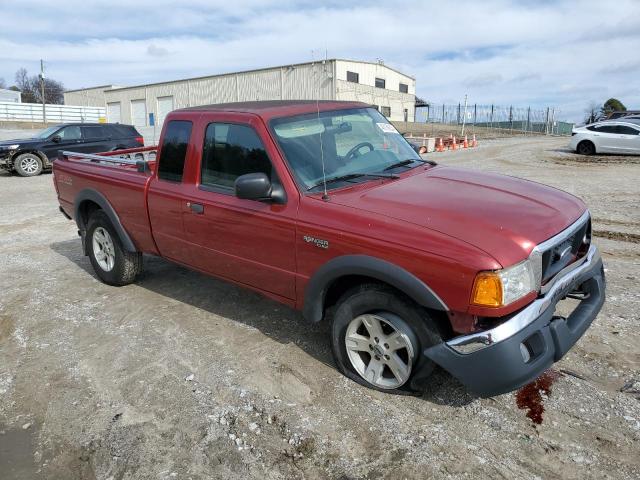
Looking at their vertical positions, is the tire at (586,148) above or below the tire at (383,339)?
above

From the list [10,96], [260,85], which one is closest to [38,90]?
[10,96]

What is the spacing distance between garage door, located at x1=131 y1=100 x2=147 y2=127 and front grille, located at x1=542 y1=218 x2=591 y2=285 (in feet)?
185

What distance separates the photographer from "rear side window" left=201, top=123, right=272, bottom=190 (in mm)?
3736

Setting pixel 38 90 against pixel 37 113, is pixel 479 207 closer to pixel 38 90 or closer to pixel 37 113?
pixel 37 113

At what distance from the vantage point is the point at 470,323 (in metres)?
2.81

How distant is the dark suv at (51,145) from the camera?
50.9 feet

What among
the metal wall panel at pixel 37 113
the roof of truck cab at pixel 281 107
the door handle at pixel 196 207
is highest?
the metal wall panel at pixel 37 113

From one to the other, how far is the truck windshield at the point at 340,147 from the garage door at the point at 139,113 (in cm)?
5508

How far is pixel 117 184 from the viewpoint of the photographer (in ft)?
16.4

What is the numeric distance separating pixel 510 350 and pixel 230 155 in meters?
2.47

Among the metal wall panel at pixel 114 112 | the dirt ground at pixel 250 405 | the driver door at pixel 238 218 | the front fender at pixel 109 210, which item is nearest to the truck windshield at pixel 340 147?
the driver door at pixel 238 218

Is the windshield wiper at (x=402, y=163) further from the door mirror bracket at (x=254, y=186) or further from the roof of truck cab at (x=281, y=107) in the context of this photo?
the door mirror bracket at (x=254, y=186)

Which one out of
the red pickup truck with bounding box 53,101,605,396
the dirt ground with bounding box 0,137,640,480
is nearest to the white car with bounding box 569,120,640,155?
the dirt ground with bounding box 0,137,640,480

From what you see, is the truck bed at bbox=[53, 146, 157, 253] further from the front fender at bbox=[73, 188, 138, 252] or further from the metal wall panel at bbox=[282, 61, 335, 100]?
the metal wall panel at bbox=[282, 61, 335, 100]
